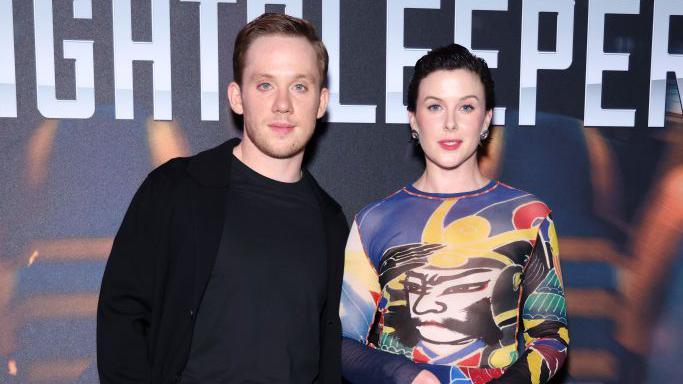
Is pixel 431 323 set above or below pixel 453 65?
below

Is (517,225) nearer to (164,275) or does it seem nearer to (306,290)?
(306,290)

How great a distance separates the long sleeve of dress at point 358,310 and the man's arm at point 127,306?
2.01 ft

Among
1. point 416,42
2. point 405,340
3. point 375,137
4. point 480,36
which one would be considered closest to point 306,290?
point 405,340

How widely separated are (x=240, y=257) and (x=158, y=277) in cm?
24

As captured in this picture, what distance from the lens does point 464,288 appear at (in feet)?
5.76

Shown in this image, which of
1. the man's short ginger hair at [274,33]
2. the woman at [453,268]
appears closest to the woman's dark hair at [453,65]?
the woman at [453,268]

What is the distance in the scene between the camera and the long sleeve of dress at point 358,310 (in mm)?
1767

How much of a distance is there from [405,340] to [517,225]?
50 cm

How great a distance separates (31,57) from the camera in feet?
7.64

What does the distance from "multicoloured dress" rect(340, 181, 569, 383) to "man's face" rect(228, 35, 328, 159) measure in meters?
0.44

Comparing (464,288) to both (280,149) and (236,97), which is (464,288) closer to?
(280,149)

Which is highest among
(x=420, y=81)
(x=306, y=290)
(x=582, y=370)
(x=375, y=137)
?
(x=420, y=81)

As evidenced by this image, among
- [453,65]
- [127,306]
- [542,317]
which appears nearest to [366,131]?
[453,65]

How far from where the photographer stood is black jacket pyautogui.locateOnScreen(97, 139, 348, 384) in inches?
65.2
